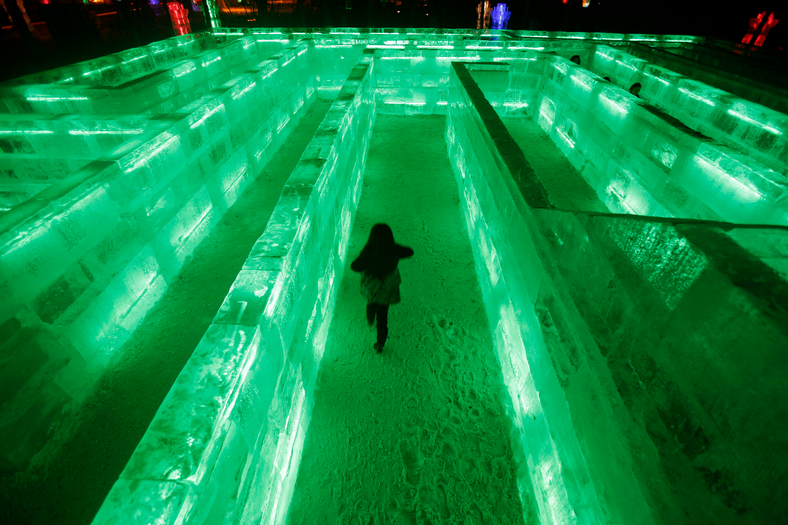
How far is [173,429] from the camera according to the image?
1.67 meters

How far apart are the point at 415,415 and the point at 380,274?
1310 mm

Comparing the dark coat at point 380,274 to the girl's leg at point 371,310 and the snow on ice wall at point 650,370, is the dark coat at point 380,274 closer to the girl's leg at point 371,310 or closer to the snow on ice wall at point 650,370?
the girl's leg at point 371,310

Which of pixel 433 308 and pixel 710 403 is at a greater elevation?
pixel 710 403

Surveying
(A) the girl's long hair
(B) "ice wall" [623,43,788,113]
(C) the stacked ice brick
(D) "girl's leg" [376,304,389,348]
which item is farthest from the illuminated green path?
(B) "ice wall" [623,43,788,113]

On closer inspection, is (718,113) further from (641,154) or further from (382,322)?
(382,322)

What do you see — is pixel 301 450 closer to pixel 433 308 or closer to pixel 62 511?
pixel 62 511

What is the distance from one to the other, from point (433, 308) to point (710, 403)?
2.78m

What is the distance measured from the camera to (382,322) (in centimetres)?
331

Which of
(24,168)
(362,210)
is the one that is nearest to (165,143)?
(24,168)

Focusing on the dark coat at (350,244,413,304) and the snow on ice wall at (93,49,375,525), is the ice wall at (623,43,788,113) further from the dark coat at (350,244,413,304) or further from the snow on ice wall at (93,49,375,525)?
the snow on ice wall at (93,49,375,525)

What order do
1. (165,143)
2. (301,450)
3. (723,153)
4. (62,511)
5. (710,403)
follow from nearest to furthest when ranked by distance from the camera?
1. (710,403)
2. (62,511)
3. (301,450)
4. (723,153)
5. (165,143)

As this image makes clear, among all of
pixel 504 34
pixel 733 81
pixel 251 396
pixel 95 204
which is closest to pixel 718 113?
pixel 733 81

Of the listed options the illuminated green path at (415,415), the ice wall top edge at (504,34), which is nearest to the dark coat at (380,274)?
the illuminated green path at (415,415)

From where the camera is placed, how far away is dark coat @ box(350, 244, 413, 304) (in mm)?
3049
